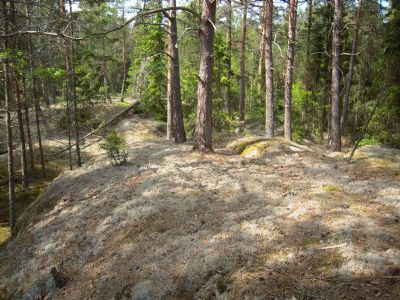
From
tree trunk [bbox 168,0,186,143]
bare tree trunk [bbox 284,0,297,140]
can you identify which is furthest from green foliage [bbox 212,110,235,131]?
tree trunk [bbox 168,0,186,143]

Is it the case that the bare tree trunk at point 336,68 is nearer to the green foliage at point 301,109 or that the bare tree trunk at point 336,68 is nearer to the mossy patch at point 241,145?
the mossy patch at point 241,145

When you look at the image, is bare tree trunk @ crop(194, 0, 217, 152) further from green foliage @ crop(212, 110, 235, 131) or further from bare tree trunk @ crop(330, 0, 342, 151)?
green foliage @ crop(212, 110, 235, 131)

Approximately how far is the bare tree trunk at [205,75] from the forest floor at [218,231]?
772mm

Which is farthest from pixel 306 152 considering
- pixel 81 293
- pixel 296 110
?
pixel 296 110

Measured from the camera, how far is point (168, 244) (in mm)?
8086

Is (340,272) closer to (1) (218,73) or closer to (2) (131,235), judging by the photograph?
(2) (131,235)

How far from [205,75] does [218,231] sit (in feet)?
22.7

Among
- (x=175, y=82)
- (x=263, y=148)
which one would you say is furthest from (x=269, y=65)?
(x=263, y=148)

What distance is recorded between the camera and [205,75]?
13266 millimetres

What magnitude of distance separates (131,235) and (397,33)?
49.2 ft

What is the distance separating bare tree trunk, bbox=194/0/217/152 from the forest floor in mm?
772

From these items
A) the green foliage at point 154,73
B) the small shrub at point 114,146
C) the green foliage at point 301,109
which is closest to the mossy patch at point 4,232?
the small shrub at point 114,146

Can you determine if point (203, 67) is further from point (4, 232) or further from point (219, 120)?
point (219, 120)

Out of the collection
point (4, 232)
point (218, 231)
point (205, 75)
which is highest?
point (205, 75)
